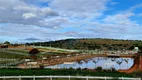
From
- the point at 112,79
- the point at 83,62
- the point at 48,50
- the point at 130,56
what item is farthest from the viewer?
the point at 48,50

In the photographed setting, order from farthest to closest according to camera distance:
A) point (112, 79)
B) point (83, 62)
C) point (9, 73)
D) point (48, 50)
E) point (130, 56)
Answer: point (48, 50) → point (130, 56) → point (83, 62) → point (9, 73) → point (112, 79)

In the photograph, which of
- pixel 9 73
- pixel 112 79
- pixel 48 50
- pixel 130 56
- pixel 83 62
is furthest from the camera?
pixel 48 50

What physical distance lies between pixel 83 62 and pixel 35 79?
2581 inches

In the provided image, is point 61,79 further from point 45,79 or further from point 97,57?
point 97,57

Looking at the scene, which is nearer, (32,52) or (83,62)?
(83,62)

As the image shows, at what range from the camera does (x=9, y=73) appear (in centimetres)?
5541

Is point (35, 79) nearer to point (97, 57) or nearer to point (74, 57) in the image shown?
point (74, 57)

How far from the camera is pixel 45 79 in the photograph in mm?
48031

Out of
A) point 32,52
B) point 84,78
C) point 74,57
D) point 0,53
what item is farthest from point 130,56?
point 84,78

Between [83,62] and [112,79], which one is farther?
[83,62]

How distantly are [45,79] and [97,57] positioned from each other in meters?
77.7

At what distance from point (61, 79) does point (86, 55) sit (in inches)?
3029

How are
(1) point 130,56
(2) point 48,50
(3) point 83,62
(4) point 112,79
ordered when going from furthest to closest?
(2) point 48,50 → (1) point 130,56 → (3) point 83,62 → (4) point 112,79

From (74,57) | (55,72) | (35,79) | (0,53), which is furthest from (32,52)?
(35,79)
